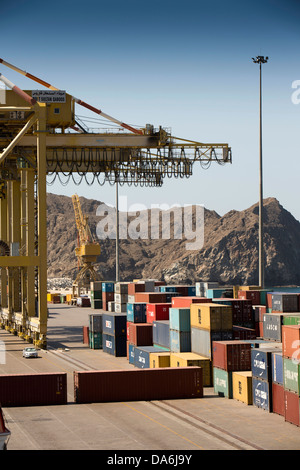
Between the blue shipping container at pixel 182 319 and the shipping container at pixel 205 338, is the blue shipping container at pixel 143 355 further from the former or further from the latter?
the shipping container at pixel 205 338

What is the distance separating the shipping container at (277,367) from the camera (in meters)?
41.4

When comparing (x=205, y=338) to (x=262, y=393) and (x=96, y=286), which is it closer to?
(x=262, y=393)

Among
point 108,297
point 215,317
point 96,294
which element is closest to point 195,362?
point 215,317

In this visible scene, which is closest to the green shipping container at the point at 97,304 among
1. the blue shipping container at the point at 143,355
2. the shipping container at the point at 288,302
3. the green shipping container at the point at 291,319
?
the shipping container at the point at 288,302

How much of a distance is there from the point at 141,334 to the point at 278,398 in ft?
68.9

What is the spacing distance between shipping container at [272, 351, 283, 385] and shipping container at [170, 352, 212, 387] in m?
9.08

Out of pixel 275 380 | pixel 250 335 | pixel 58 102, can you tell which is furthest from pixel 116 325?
pixel 275 380

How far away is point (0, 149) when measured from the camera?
264 feet

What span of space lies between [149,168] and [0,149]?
16.1 metres

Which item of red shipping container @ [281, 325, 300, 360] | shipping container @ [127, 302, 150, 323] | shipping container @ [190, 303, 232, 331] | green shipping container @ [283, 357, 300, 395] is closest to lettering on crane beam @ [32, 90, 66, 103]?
shipping container @ [127, 302, 150, 323]

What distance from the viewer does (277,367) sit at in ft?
137

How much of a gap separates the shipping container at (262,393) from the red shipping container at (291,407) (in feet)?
8.47

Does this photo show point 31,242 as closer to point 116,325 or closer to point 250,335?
point 116,325

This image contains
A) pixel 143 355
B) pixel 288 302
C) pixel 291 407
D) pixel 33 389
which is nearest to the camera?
pixel 291 407
